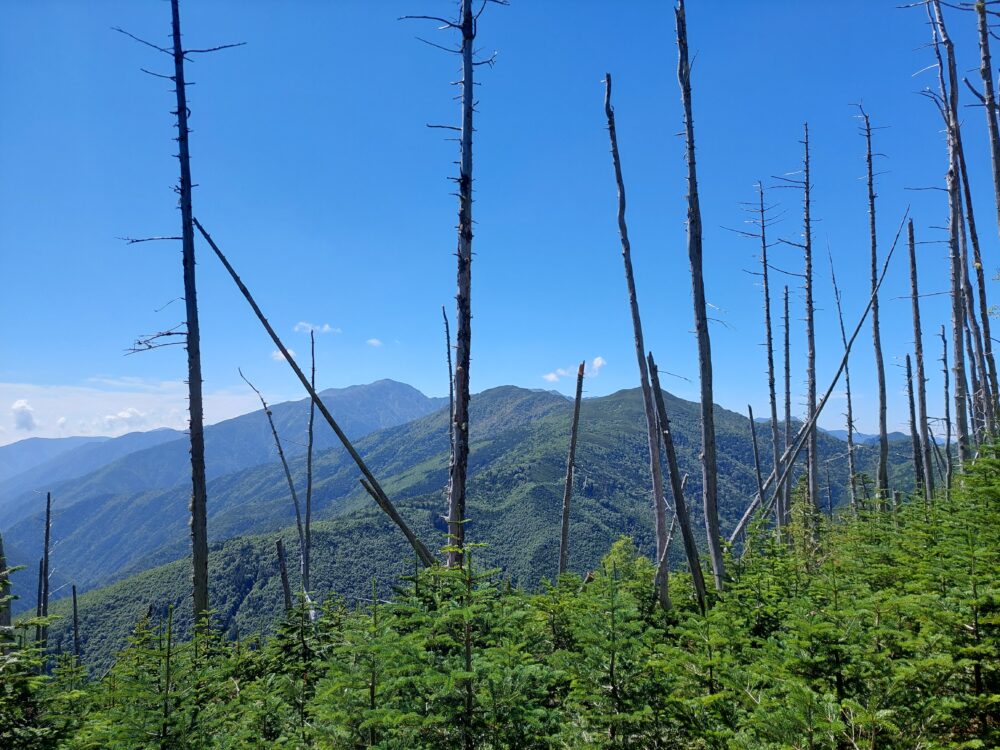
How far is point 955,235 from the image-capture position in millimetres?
12141

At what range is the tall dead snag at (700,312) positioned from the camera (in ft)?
23.2

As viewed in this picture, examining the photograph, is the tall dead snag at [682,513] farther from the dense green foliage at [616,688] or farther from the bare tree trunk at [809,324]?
the bare tree trunk at [809,324]

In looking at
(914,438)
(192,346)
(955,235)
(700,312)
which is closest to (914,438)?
(914,438)

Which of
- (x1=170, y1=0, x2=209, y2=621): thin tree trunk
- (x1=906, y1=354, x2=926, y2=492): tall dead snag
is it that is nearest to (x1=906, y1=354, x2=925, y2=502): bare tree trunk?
(x1=906, y1=354, x2=926, y2=492): tall dead snag

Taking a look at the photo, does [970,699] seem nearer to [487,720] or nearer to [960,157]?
[487,720]

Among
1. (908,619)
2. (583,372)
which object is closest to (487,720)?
(908,619)

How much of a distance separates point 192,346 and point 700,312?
903 centimetres

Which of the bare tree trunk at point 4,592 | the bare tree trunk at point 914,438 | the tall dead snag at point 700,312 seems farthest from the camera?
the bare tree trunk at point 914,438

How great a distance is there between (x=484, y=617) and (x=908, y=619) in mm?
3464

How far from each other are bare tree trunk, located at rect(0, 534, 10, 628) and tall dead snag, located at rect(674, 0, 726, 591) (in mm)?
7264

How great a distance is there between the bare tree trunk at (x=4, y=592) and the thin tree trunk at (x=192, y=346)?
2403mm

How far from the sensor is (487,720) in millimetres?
3562

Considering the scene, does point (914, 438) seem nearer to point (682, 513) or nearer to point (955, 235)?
point (955, 235)

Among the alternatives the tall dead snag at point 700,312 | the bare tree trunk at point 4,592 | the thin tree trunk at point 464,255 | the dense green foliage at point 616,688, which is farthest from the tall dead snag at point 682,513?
the bare tree trunk at point 4,592
